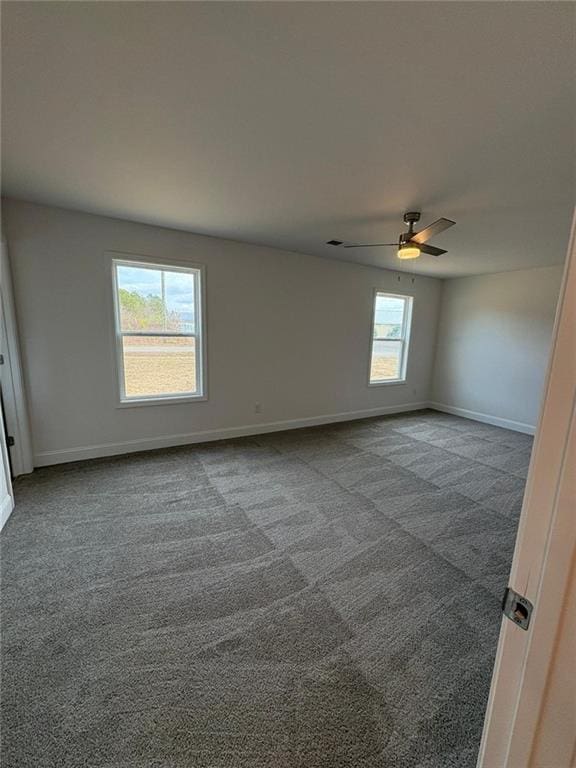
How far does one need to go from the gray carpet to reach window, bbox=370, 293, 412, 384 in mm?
2779

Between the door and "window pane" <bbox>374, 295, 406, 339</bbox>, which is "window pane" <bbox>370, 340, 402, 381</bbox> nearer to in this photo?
"window pane" <bbox>374, 295, 406, 339</bbox>

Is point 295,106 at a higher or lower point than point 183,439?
higher

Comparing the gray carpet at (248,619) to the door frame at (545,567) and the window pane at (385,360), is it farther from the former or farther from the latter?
the window pane at (385,360)

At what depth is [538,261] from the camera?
424 centimetres

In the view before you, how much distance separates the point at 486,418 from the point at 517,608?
18.3ft

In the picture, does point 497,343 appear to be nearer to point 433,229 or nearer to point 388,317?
point 388,317

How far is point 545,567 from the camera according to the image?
0.53 metres

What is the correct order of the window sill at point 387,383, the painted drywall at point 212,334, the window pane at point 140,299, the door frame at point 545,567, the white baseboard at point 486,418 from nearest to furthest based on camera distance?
1. the door frame at point 545,567
2. the painted drywall at point 212,334
3. the window pane at point 140,299
4. the white baseboard at point 486,418
5. the window sill at point 387,383

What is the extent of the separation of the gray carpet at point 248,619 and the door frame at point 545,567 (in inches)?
33.4

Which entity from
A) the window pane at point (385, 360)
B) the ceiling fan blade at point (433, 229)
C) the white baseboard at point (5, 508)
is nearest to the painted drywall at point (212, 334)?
the window pane at point (385, 360)

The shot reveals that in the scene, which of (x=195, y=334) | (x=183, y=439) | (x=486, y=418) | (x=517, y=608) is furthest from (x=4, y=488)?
(x=486, y=418)

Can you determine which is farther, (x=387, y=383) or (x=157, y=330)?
(x=387, y=383)

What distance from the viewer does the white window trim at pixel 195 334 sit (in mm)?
3307

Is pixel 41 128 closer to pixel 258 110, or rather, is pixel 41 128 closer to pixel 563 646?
pixel 258 110
